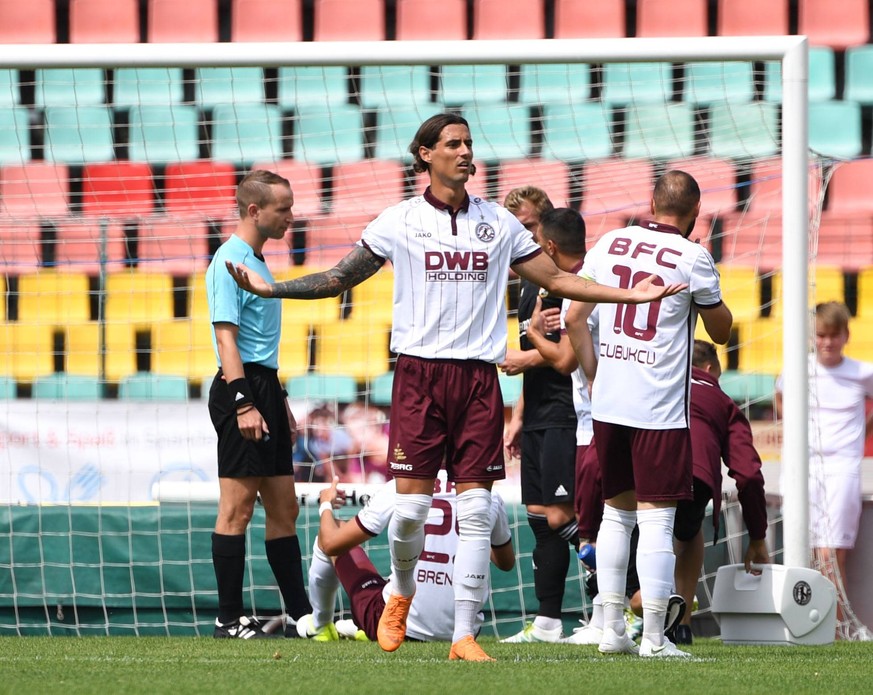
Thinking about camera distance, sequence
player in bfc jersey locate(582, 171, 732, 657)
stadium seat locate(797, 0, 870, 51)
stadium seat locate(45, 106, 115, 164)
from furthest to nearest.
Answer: stadium seat locate(797, 0, 870, 51) → stadium seat locate(45, 106, 115, 164) → player in bfc jersey locate(582, 171, 732, 657)

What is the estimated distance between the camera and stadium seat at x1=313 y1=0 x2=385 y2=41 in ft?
39.4

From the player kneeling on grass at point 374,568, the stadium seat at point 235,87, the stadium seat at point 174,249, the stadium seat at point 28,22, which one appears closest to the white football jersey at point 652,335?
the player kneeling on grass at point 374,568

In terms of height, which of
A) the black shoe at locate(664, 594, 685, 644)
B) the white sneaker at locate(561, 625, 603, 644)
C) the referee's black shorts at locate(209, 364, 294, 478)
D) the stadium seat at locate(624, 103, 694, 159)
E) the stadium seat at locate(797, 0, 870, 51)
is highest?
the stadium seat at locate(797, 0, 870, 51)

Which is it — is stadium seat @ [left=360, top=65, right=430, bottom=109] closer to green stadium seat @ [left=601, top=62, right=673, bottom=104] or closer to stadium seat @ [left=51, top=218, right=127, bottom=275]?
green stadium seat @ [left=601, top=62, right=673, bottom=104]

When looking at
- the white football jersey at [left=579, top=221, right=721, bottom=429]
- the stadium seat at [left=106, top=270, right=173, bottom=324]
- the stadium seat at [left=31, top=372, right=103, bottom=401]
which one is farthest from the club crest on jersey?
the stadium seat at [left=106, top=270, right=173, bottom=324]

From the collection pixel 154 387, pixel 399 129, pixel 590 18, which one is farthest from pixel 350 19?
pixel 154 387

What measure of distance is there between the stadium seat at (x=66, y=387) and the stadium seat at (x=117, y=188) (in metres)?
1.15

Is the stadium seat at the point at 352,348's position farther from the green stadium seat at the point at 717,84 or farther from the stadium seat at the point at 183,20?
the stadium seat at the point at 183,20

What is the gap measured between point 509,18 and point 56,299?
4.77 m

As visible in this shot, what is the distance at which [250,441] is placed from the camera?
5.06 meters

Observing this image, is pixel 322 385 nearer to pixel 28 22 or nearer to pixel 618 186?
pixel 618 186

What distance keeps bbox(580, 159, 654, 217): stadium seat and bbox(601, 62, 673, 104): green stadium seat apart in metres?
0.74

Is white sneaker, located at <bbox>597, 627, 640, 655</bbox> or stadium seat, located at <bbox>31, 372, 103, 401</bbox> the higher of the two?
stadium seat, located at <bbox>31, 372, 103, 401</bbox>

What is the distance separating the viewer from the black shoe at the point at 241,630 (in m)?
5.15
